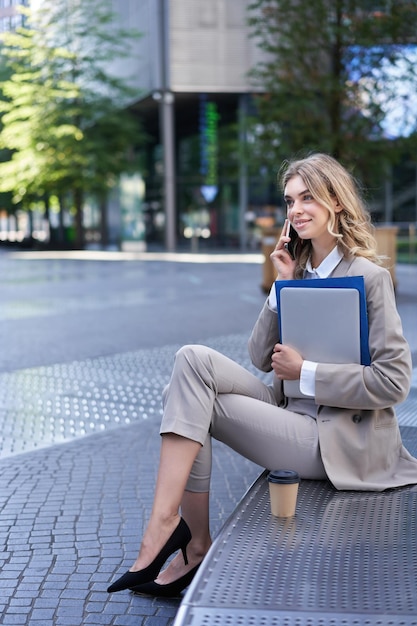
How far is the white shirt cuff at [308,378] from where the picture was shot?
3.12 m

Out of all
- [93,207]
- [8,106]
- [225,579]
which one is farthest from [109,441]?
A: [93,207]

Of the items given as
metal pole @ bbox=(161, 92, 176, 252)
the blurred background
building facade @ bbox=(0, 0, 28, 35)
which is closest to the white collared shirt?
the blurred background

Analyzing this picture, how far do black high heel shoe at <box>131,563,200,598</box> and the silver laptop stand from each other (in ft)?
2.87

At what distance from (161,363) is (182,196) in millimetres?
32773

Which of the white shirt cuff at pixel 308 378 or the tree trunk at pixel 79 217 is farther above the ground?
the white shirt cuff at pixel 308 378

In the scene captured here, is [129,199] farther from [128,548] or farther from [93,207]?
[128,548]

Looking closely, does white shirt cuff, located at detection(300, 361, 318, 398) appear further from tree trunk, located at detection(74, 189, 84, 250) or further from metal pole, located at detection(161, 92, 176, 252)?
tree trunk, located at detection(74, 189, 84, 250)

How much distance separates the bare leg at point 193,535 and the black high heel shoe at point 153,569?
135mm

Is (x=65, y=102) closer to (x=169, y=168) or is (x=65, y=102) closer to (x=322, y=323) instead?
(x=169, y=168)

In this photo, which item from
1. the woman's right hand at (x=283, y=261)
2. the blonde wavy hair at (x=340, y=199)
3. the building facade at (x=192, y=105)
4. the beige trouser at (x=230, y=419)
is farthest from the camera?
the building facade at (x=192, y=105)

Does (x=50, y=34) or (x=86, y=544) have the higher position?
(x=50, y=34)

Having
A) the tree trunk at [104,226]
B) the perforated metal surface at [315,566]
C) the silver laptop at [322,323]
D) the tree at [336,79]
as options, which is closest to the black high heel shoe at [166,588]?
the perforated metal surface at [315,566]

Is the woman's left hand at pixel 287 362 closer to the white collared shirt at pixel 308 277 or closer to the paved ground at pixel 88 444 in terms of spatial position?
the white collared shirt at pixel 308 277

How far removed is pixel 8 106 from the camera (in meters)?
37.0
